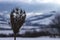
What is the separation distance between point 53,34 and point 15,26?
5652 millimetres

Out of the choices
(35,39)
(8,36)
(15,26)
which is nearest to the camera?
(15,26)

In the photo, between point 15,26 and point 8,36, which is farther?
point 8,36

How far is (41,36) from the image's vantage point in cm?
2216

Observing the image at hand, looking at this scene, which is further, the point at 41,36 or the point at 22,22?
the point at 41,36

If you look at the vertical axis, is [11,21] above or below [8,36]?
above

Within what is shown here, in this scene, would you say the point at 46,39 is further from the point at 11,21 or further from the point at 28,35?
the point at 11,21

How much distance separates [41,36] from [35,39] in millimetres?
969

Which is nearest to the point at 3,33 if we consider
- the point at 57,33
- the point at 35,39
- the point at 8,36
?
the point at 8,36

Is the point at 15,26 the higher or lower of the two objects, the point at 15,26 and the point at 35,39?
the higher

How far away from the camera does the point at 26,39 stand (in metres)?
22.9

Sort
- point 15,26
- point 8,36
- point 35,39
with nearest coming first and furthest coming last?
point 15,26, point 8,36, point 35,39

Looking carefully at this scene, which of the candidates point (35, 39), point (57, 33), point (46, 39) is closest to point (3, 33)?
point (35, 39)

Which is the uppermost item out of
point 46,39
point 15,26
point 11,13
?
point 11,13

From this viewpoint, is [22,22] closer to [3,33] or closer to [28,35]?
[28,35]
